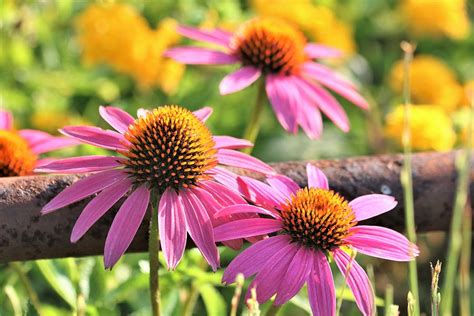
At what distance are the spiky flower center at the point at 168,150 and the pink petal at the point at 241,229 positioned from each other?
0.30 feet

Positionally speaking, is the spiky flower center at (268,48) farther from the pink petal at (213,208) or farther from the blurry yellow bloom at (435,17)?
the blurry yellow bloom at (435,17)

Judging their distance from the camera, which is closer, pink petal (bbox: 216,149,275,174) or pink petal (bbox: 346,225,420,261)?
pink petal (bbox: 346,225,420,261)

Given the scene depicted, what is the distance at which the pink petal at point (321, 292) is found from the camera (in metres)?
1.11

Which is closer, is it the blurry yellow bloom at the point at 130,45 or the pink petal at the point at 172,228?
the pink petal at the point at 172,228

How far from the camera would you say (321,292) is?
1.12m

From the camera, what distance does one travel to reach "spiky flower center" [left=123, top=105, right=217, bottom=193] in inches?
47.2

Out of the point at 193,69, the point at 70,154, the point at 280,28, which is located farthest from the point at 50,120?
the point at 280,28

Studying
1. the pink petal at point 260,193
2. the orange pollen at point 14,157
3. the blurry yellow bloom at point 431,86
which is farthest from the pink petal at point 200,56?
the blurry yellow bloom at point 431,86

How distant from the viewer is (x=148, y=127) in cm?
122

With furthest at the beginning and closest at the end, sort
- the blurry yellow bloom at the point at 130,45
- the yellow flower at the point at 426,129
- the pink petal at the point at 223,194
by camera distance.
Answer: the blurry yellow bloom at the point at 130,45
the yellow flower at the point at 426,129
the pink petal at the point at 223,194

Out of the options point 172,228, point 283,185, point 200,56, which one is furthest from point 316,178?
point 200,56

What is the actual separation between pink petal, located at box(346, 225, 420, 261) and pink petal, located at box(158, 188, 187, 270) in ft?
0.73

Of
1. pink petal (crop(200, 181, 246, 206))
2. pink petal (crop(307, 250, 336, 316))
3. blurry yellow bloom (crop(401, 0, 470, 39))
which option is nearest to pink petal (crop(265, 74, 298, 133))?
pink petal (crop(200, 181, 246, 206))

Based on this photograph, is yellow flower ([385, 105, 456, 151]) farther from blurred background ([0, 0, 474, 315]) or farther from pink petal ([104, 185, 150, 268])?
pink petal ([104, 185, 150, 268])
